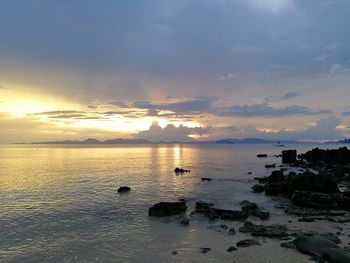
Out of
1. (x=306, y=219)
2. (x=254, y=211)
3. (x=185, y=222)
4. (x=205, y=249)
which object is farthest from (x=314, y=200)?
(x=205, y=249)

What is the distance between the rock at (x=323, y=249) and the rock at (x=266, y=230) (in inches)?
113

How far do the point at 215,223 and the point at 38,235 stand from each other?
15821 mm

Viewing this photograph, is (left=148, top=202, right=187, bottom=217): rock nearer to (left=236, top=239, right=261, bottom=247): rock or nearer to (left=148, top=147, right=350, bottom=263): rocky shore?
(left=148, top=147, right=350, bottom=263): rocky shore

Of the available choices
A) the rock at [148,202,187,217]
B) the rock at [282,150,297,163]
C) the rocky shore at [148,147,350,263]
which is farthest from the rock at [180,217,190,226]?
the rock at [282,150,297,163]

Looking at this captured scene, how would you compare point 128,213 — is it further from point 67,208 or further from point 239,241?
point 239,241

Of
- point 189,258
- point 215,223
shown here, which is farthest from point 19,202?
point 189,258

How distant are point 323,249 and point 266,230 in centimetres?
593

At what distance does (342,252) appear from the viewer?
18.9m

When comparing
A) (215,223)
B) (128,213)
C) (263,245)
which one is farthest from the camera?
(128,213)

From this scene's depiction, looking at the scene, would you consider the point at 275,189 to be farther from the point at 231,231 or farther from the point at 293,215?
the point at 231,231

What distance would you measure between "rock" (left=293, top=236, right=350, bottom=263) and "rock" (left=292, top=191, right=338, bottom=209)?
14.9 meters

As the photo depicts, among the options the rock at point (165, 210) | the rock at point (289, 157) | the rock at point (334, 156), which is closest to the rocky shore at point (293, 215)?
the rock at point (165, 210)

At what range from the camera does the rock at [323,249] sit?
731 inches

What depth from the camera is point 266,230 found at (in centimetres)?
2638
